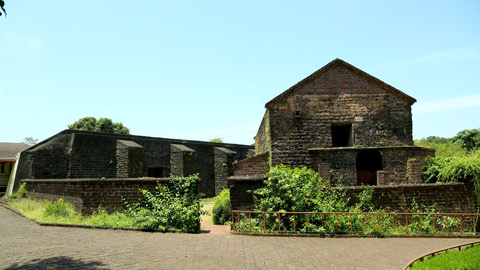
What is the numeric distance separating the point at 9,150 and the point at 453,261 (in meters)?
31.1

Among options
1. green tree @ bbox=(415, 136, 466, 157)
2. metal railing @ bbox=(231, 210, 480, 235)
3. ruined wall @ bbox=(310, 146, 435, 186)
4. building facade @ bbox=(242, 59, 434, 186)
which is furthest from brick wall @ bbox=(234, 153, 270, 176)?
green tree @ bbox=(415, 136, 466, 157)

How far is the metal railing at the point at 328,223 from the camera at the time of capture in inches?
359

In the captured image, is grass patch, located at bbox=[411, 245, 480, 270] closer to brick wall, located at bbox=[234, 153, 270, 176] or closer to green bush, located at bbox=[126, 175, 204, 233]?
green bush, located at bbox=[126, 175, 204, 233]

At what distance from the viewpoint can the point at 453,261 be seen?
19.9ft

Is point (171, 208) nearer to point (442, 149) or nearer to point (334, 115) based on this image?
point (334, 115)

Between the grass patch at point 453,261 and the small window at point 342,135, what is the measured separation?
9562 mm

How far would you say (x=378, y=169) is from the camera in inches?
620

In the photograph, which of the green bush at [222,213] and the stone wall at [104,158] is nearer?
the green bush at [222,213]

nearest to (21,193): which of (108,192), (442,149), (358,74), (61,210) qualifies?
(61,210)

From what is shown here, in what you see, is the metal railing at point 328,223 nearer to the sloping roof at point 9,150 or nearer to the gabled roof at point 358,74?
the gabled roof at point 358,74

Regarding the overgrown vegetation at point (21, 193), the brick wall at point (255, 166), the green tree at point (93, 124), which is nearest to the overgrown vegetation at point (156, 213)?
the brick wall at point (255, 166)

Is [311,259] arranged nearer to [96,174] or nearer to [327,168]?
[327,168]

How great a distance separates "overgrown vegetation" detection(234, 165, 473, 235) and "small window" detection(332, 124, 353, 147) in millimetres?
6363

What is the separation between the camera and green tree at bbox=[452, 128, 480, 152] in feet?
139
